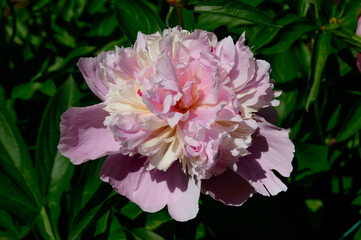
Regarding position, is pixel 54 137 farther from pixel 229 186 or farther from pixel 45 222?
pixel 229 186

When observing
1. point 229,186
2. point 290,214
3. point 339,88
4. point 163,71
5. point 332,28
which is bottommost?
point 290,214

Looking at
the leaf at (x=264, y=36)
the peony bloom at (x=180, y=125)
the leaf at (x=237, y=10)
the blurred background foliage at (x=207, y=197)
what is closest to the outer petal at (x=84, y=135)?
the peony bloom at (x=180, y=125)

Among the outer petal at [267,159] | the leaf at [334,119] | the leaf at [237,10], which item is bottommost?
the leaf at [334,119]

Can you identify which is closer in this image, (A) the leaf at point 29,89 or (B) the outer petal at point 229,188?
(B) the outer petal at point 229,188

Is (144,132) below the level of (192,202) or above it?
above

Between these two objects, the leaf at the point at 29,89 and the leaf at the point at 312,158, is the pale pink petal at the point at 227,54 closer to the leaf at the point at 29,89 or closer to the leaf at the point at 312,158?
A: the leaf at the point at 312,158

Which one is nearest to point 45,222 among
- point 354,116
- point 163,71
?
point 163,71

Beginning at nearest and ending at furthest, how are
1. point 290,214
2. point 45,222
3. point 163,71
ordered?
point 163,71 < point 45,222 < point 290,214
